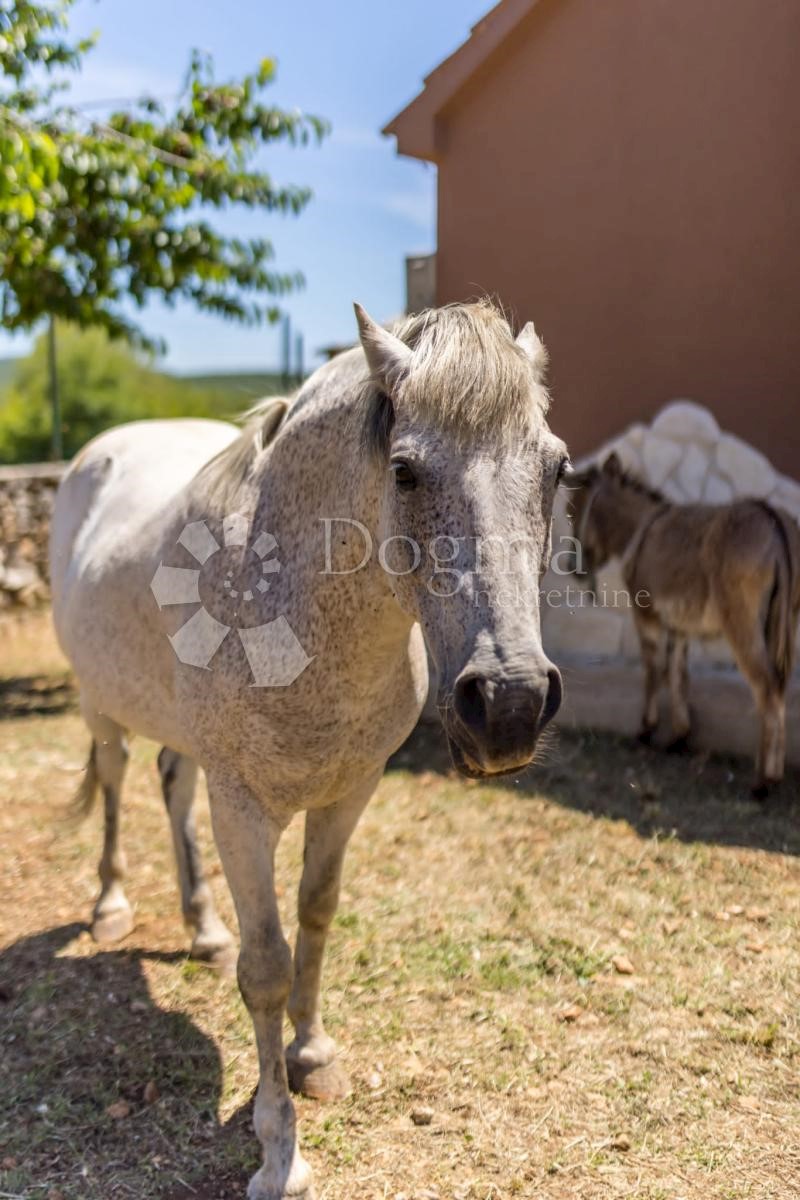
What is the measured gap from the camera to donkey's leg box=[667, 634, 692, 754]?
5742 millimetres

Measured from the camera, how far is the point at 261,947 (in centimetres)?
243

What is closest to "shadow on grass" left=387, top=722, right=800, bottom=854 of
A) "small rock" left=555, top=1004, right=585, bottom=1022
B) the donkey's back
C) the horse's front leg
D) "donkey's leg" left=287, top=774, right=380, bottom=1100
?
the donkey's back

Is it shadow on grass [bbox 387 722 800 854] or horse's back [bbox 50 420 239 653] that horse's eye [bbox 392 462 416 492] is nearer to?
horse's back [bbox 50 420 239 653]

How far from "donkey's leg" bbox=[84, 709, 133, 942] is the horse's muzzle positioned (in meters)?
2.38

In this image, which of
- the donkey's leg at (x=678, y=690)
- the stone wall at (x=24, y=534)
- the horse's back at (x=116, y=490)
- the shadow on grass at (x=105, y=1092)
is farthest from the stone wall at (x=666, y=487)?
the stone wall at (x=24, y=534)

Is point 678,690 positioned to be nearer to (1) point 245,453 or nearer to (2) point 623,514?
(2) point 623,514

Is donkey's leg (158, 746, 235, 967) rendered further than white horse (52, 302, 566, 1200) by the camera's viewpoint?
Yes

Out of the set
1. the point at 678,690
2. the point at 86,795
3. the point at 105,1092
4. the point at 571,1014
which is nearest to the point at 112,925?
the point at 86,795

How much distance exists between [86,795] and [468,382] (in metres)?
2.98

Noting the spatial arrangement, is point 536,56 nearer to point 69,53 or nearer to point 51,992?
point 69,53

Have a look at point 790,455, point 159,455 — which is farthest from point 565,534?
point 159,455

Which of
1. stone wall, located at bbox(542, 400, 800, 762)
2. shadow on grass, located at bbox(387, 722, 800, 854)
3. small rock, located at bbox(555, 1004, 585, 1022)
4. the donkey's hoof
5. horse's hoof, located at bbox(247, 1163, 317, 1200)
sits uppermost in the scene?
stone wall, located at bbox(542, 400, 800, 762)

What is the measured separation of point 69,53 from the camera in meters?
6.65

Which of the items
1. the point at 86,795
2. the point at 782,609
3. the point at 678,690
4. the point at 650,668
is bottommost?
the point at 86,795
